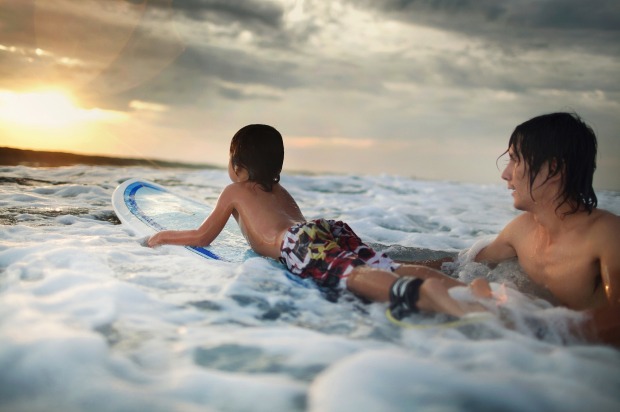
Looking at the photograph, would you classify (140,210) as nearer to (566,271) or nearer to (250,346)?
(250,346)

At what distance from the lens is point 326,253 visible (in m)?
3.01

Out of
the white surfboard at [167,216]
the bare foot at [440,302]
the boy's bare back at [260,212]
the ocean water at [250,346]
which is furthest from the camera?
the white surfboard at [167,216]

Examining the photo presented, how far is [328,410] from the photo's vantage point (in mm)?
1578

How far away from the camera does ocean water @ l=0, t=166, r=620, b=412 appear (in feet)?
5.49

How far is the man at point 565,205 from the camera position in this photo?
8.22 feet

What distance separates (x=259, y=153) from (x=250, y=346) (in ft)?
5.80

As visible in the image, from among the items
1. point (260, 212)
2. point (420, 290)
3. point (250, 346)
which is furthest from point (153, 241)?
point (420, 290)

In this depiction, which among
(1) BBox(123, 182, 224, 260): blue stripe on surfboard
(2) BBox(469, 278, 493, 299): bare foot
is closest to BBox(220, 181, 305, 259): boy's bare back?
(1) BBox(123, 182, 224, 260): blue stripe on surfboard

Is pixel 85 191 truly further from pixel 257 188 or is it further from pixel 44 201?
pixel 257 188

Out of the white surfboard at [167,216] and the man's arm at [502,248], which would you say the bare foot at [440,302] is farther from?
the white surfboard at [167,216]

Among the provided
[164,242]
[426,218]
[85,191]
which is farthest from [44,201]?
[426,218]

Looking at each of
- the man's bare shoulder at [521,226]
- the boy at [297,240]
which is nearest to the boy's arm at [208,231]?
the boy at [297,240]

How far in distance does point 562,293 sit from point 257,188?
2.14m

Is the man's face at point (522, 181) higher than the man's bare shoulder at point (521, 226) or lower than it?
higher
